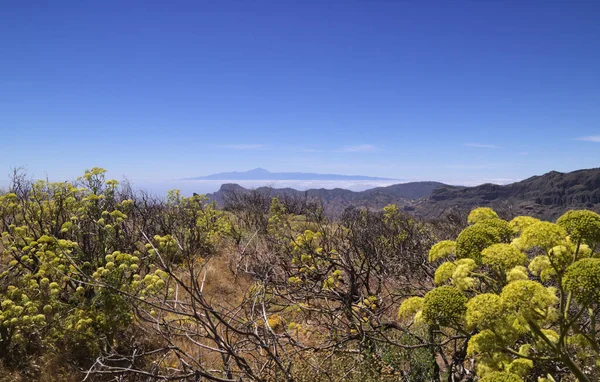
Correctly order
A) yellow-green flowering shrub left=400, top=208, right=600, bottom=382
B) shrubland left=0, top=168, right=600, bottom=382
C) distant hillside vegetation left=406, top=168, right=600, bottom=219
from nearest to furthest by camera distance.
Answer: yellow-green flowering shrub left=400, top=208, right=600, bottom=382 → shrubland left=0, top=168, right=600, bottom=382 → distant hillside vegetation left=406, top=168, right=600, bottom=219

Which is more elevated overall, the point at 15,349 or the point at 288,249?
the point at 288,249

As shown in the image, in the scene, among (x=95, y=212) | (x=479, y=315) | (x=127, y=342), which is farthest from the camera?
(x=95, y=212)

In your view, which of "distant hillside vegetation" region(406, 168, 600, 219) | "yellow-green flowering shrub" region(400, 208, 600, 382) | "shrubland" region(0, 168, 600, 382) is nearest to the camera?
"yellow-green flowering shrub" region(400, 208, 600, 382)

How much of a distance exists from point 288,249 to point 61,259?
197 inches

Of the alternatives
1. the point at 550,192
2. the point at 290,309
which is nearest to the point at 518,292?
the point at 290,309

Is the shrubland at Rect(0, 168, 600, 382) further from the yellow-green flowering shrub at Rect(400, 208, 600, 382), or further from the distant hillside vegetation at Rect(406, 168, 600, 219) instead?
the distant hillside vegetation at Rect(406, 168, 600, 219)

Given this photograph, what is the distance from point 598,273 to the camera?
1.47 metres

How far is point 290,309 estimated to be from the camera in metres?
6.36

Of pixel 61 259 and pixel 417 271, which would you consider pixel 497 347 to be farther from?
pixel 417 271

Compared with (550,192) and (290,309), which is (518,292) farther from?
(550,192)

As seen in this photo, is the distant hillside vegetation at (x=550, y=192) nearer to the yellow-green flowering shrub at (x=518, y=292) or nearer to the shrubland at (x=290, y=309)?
the shrubland at (x=290, y=309)

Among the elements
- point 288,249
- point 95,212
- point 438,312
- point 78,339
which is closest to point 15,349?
point 78,339

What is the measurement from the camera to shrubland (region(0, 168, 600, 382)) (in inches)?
70.0

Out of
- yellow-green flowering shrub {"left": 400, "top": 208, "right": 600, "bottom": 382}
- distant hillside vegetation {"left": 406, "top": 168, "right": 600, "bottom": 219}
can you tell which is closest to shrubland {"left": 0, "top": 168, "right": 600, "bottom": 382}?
yellow-green flowering shrub {"left": 400, "top": 208, "right": 600, "bottom": 382}
